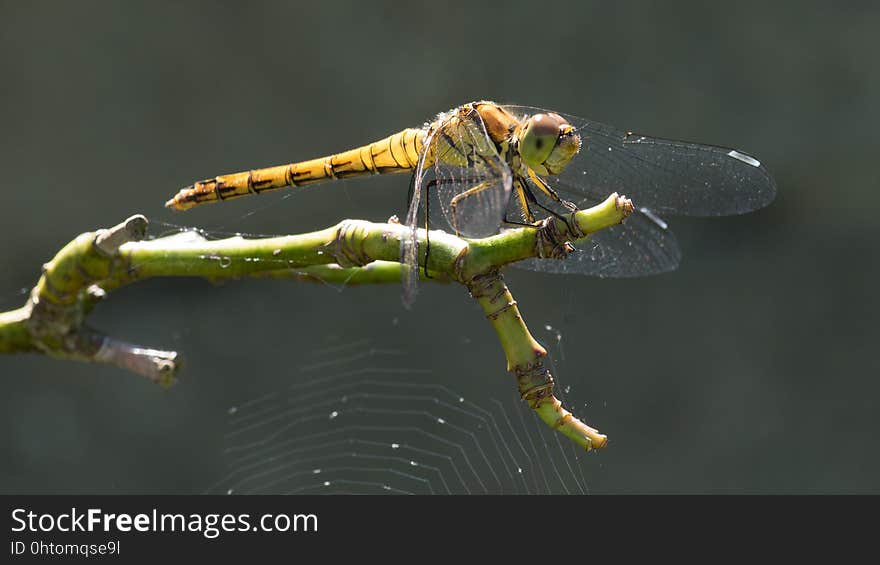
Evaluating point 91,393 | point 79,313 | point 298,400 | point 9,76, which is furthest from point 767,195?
point 91,393

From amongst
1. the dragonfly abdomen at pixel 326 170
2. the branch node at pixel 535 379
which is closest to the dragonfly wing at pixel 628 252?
the dragonfly abdomen at pixel 326 170

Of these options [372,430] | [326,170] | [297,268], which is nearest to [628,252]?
[326,170]

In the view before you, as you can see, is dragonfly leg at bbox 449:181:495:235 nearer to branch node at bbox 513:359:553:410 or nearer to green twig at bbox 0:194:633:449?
A: green twig at bbox 0:194:633:449

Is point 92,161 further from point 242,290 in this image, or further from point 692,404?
point 692,404

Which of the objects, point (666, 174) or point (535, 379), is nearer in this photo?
point (535, 379)

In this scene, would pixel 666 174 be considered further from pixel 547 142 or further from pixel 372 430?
pixel 372 430
